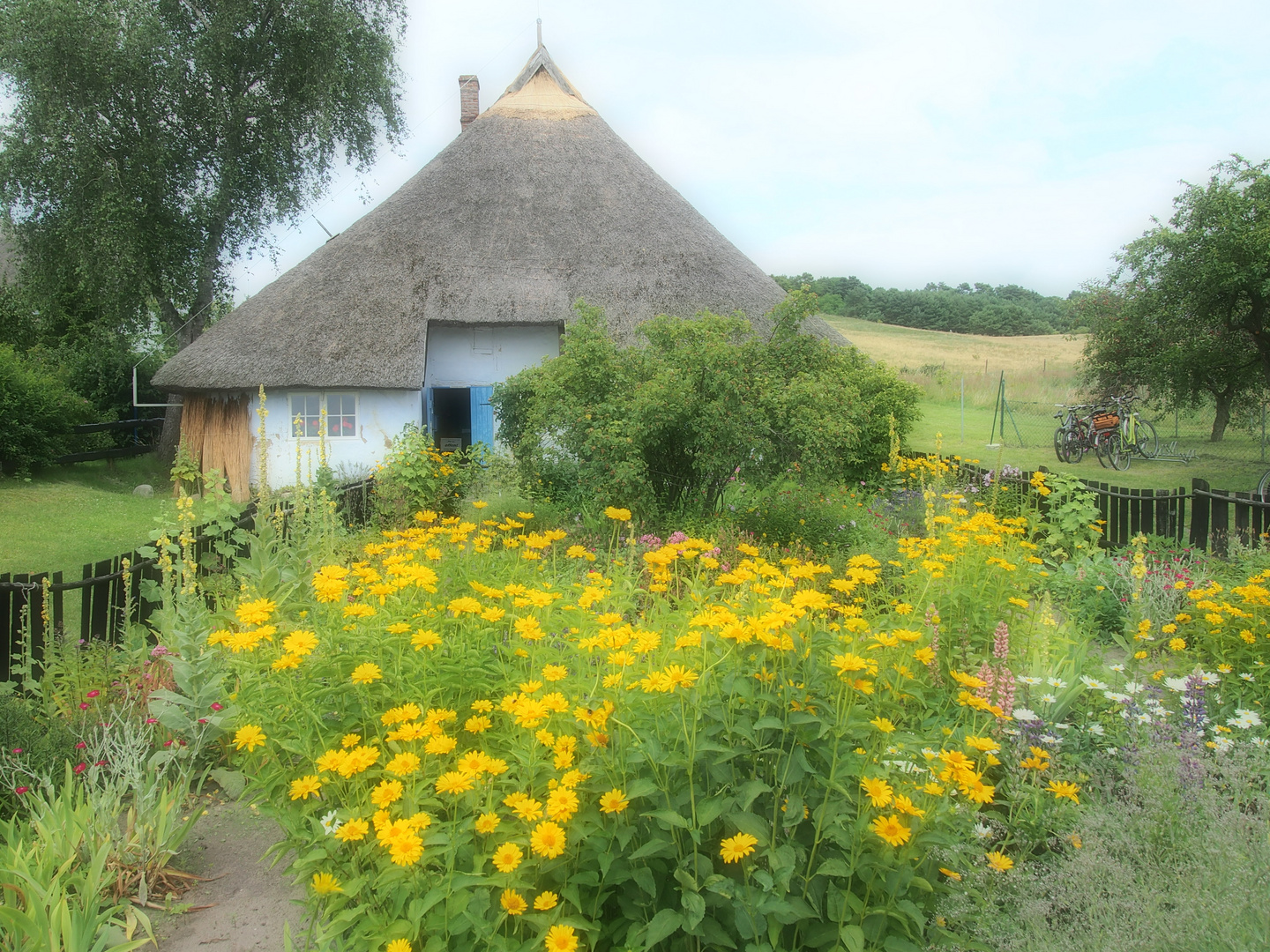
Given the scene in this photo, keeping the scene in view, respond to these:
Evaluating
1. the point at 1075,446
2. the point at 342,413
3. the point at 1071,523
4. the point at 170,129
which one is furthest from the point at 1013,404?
the point at 170,129

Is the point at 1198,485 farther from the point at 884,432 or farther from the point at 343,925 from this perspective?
the point at 343,925

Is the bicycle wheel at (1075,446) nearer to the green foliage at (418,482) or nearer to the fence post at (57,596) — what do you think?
the green foliage at (418,482)

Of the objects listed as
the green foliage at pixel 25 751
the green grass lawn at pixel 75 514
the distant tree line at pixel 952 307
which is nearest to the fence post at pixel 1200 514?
the green foliage at pixel 25 751

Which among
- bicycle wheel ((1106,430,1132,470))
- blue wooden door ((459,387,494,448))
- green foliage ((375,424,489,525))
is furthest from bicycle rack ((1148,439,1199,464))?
green foliage ((375,424,489,525))

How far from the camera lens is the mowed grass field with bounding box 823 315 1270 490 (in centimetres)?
1606

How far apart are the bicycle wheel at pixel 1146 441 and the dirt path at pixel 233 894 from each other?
61.4ft

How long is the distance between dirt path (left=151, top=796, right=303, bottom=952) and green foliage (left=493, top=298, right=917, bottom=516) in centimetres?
409

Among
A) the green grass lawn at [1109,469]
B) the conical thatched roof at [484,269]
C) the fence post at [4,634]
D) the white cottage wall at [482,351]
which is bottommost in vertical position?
the green grass lawn at [1109,469]

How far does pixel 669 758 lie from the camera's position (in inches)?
76.2

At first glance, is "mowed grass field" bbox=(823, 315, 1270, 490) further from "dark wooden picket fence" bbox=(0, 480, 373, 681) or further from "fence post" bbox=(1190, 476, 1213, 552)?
"dark wooden picket fence" bbox=(0, 480, 373, 681)

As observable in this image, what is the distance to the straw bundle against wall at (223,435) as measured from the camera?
47.6 ft

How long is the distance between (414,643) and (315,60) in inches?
716

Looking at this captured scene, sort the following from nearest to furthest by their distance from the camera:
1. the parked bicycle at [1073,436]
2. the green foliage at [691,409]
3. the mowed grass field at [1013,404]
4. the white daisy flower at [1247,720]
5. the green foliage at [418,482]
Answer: the white daisy flower at [1247,720], the green foliage at [691,409], the green foliage at [418,482], the mowed grass field at [1013,404], the parked bicycle at [1073,436]

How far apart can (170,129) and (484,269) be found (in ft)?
25.4
